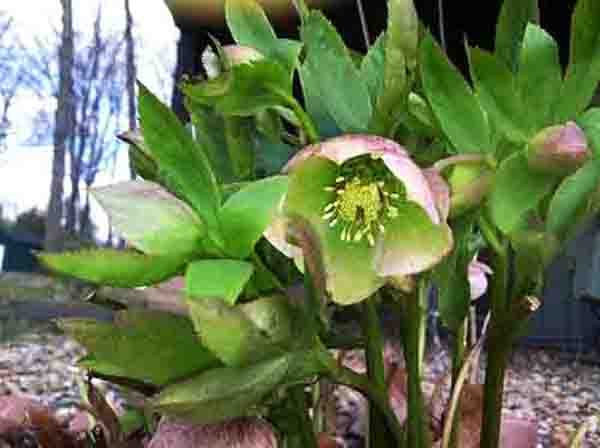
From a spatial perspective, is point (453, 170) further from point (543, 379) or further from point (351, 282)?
point (543, 379)

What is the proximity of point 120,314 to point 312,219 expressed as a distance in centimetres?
6

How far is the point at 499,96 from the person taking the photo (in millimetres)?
266

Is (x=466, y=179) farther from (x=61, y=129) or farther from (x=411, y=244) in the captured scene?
(x=61, y=129)

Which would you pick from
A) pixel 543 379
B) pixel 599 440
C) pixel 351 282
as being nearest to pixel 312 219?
pixel 351 282

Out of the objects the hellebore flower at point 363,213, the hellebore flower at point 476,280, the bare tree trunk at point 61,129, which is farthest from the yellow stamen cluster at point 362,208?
the bare tree trunk at point 61,129

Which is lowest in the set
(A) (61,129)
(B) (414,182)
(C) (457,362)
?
(A) (61,129)

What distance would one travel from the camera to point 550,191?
262 millimetres

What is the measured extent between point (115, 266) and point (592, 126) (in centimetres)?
15

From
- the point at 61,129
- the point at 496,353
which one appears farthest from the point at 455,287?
the point at 61,129

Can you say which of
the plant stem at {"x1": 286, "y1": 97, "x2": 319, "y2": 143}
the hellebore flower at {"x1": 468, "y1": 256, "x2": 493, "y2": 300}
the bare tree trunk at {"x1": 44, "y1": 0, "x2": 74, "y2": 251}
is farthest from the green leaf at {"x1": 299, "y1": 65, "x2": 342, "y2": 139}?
the bare tree trunk at {"x1": 44, "y1": 0, "x2": 74, "y2": 251}

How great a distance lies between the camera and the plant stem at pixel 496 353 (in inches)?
11.6

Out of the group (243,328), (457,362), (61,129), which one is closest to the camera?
(243,328)

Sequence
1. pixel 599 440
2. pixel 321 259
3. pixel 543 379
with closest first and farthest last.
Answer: pixel 321 259, pixel 599 440, pixel 543 379

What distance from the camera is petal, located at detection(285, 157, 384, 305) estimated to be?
0.24m
